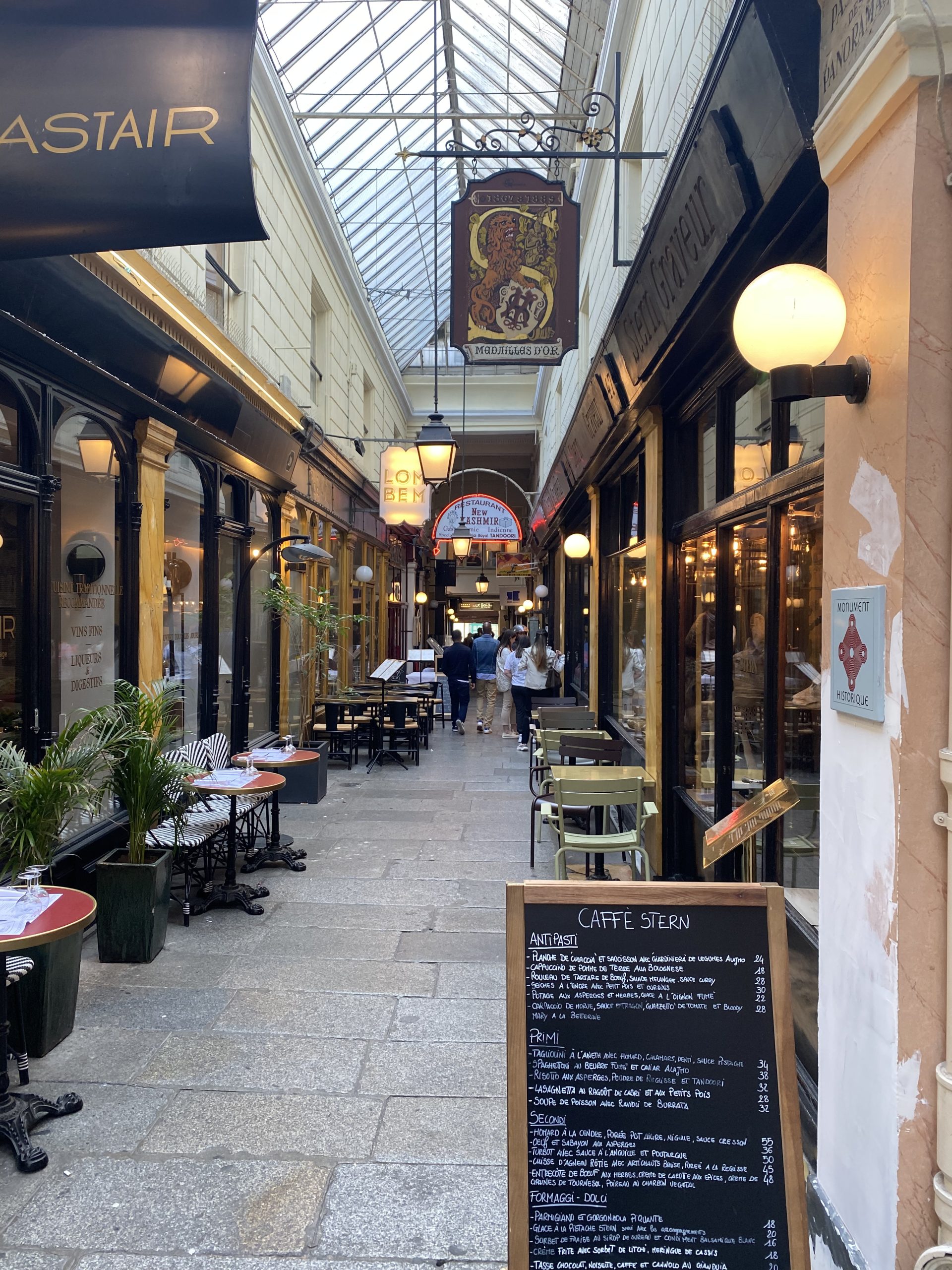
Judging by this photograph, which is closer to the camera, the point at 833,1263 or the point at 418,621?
the point at 833,1263

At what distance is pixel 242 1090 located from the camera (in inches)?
143

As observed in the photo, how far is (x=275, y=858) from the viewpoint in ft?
22.9

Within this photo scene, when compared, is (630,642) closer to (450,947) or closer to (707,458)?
(707,458)

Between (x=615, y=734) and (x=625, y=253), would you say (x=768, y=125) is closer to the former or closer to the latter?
(x=625, y=253)

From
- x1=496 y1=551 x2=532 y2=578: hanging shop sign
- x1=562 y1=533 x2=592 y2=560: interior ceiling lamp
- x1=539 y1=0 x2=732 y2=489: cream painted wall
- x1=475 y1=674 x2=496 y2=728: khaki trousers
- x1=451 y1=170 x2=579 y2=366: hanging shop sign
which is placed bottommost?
x1=475 y1=674 x2=496 y2=728: khaki trousers

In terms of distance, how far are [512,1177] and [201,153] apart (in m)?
3.36

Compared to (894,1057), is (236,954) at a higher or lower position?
lower

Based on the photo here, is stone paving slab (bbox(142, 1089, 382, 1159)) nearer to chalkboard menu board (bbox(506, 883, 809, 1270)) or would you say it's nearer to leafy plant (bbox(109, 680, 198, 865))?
chalkboard menu board (bbox(506, 883, 809, 1270))

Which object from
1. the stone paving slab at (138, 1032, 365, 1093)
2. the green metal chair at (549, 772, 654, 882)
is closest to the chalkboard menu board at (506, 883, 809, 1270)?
the stone paving slab at (138, 1032, 365, 1093)

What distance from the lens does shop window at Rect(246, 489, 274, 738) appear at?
10.2 metres

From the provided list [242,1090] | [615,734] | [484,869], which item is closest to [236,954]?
[242,1090]

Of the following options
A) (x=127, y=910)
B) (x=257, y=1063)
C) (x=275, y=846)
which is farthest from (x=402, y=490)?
(x=257, y=1063)

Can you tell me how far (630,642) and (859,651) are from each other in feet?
22.4

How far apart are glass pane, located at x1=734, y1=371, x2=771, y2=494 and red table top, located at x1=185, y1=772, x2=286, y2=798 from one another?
3.76 meters
